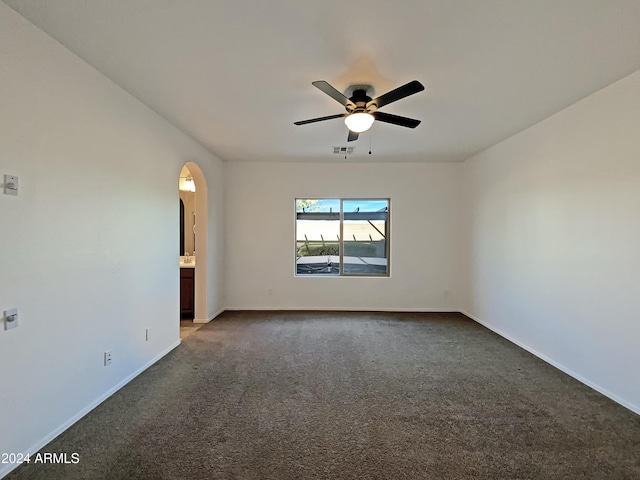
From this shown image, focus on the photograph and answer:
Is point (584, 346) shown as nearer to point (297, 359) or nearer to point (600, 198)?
point (600, 198)

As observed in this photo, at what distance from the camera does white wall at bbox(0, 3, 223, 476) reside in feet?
6.01

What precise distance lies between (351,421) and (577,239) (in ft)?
8.92

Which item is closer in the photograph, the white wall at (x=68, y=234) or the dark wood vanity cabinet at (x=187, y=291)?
the white wall at (x=68, y=234)

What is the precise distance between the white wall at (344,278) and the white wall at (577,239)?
43.4 inches

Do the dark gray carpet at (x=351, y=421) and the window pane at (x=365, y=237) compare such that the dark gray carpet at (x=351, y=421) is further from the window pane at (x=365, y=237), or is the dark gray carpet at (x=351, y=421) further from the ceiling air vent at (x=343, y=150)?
the ceiling air vent at (x=343, y=150)

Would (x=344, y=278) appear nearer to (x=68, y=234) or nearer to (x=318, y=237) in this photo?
(x=318, y=237)

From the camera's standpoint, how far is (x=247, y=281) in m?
5.61

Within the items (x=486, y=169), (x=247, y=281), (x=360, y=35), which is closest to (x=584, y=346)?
(x=486, y=169)

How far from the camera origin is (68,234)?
87.6 inches

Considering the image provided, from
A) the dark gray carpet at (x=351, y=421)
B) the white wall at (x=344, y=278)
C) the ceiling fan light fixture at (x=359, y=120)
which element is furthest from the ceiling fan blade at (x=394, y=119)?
the white wall at (x=344, y=278)

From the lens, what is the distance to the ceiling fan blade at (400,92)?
2.21m

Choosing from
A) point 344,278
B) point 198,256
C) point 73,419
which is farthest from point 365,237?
point 73,419

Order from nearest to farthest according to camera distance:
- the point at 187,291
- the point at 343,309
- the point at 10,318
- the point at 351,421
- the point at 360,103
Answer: the point at 10,318, the point at 351,421, the point at 360,103, the point at 187,291, the point at 343,309

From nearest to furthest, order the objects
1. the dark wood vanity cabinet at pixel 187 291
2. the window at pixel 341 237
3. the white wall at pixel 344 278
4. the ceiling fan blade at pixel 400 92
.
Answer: the ceiling fan blade at pixel 400 92 < the dark wood vanity cabinet at pixel 187 291 < the white wall at pixel 344 278 < the window at pixel 341 237
